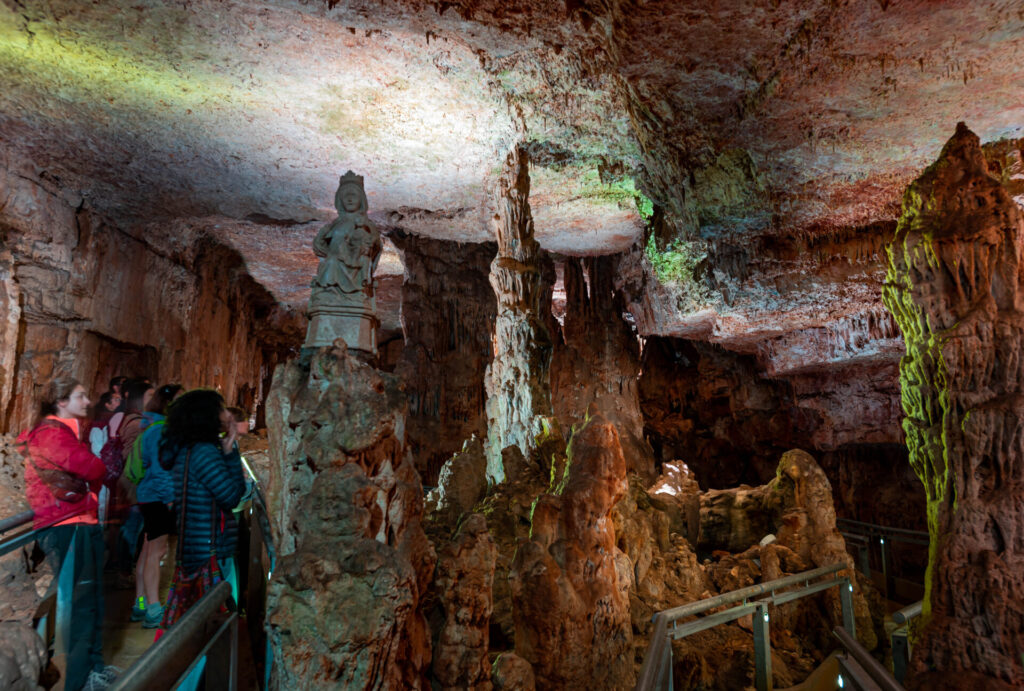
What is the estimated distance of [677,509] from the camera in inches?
354

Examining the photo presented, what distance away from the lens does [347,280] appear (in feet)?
16.5

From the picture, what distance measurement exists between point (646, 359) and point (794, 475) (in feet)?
29.2

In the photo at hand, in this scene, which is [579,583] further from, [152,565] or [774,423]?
[774,423]

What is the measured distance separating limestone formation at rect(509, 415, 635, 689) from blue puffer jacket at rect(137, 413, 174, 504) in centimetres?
244

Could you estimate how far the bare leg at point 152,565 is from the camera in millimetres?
3623

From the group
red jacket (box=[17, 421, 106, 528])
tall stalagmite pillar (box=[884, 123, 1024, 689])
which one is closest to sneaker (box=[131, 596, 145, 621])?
red jacket (box=[17, 421, 106, 528])

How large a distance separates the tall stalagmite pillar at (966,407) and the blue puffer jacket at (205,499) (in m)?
4.70

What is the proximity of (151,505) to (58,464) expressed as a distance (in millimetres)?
737

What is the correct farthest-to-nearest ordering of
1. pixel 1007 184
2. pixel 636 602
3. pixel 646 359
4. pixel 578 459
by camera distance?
pixel 646 359, pixel 1007 184, pixel 636 602, pixel 578 459

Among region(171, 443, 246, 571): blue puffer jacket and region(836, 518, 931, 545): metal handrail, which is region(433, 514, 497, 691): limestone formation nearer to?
region(171, 443, 246, 571): blue puffer jacket

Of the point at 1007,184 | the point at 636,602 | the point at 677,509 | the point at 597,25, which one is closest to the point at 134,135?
the point at 597,25

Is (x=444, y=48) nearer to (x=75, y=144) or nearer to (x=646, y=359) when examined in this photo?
(x=75, y=144)

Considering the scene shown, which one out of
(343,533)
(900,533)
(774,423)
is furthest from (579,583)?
(774,423)

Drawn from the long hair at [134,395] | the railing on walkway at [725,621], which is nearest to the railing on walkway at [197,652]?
the railing on walkway at [725,621]
